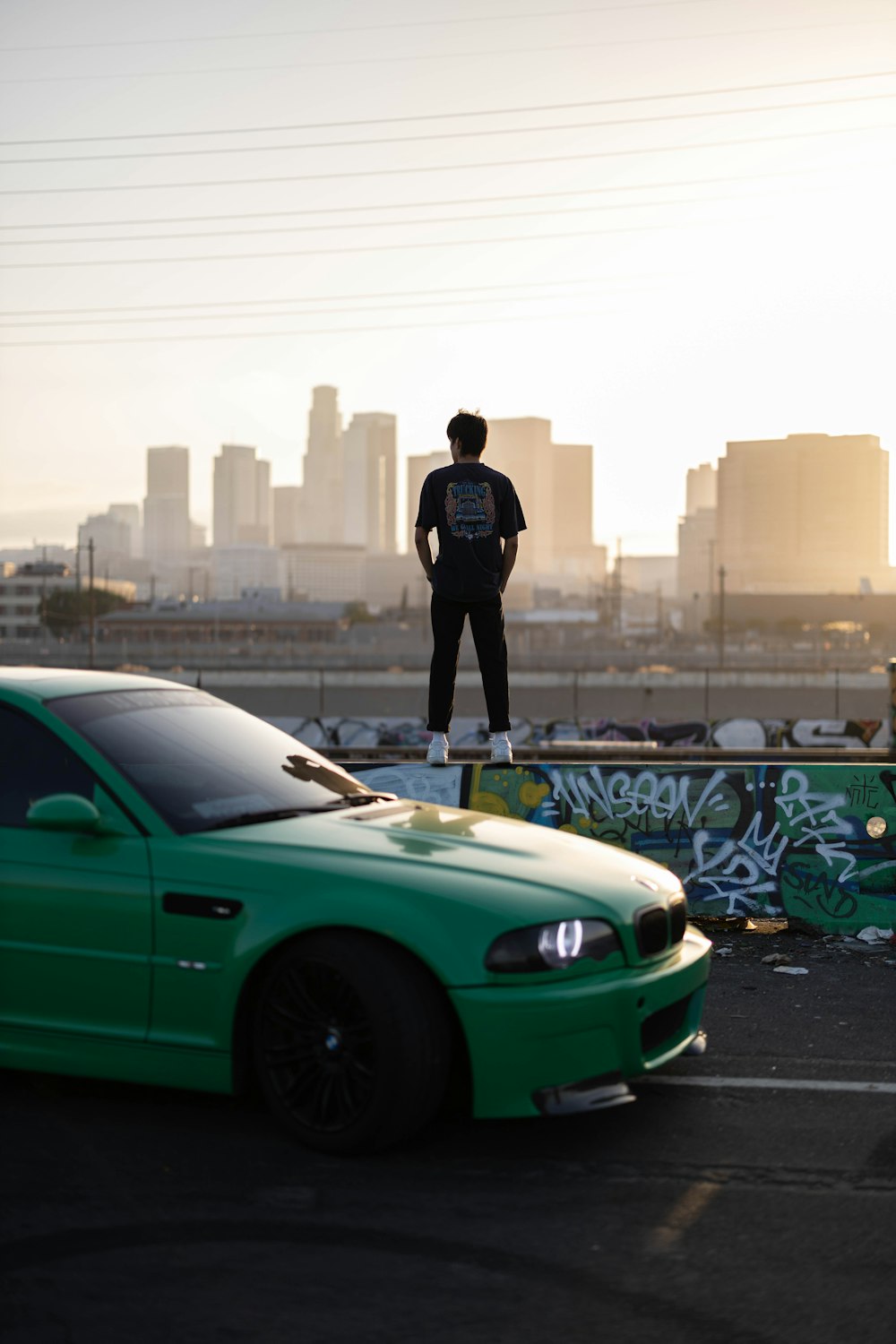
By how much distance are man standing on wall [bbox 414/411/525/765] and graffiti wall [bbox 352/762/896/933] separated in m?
0.27

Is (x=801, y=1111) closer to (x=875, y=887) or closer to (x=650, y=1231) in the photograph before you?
(x=650, y=1231)

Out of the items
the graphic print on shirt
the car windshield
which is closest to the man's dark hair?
the graphic print on shirt

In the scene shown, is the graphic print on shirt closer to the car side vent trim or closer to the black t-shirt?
the black t-shirt

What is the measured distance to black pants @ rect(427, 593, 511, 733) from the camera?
7.48 metres

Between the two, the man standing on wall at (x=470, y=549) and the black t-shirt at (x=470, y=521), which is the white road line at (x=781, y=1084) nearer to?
the man standing on wall at (x=470, y=549)

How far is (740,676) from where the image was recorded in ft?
230

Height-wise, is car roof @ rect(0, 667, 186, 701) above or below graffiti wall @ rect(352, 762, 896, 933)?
above

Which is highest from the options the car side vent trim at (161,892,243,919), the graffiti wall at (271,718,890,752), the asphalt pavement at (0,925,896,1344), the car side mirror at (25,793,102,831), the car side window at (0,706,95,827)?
the car side window at (0,706,95,827)

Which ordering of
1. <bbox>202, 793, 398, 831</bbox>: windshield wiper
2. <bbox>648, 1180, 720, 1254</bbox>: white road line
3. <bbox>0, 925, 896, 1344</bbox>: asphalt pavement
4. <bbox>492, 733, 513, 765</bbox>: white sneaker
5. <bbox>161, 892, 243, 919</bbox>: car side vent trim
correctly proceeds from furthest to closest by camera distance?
<bbox>492, 733, 513, 765</bbox>: white sneaker, <bbox>202, 793, 398, 831</bbox>: windshield wiper, <bbox>161, 892, 243, 919</bbox>: car side vent trim, <bbox>648, 1180, 720, 1254</bbox>: white road line, <bbox>0, 925, 896, 1344</bbox>: asphalt pavement

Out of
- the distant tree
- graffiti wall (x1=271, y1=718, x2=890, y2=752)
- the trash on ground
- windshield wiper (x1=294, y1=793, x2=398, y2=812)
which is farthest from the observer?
the distant tree

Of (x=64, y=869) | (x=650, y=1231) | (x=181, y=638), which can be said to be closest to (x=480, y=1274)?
(x=650, y=1231)

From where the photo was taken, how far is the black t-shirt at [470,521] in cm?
727

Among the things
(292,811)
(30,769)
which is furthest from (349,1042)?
(30,769)

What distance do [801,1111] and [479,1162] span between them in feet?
3.86
